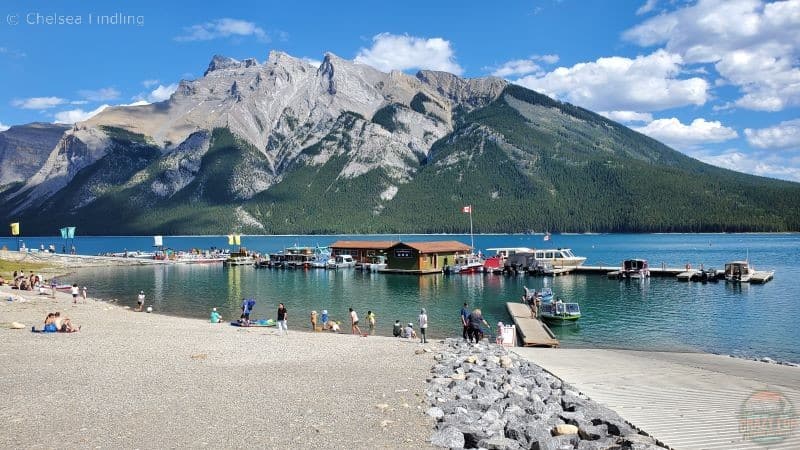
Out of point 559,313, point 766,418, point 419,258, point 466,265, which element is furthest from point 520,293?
point 766,418

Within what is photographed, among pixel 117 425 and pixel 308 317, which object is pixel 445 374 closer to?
pixel 117 425

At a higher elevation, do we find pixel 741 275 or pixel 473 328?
pixel 473 328

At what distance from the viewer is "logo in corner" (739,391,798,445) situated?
1340 centimetres

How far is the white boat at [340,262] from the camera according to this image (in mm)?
100562

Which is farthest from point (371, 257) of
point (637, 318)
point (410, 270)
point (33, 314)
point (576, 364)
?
point (576, 364)

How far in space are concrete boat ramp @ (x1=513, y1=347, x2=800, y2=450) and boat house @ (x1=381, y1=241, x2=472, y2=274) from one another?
60.9 meters

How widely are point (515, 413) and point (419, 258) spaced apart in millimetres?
73031

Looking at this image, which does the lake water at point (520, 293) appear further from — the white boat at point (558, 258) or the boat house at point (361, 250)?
the boat house at point (361, 250)

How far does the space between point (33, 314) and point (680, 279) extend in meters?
71.5

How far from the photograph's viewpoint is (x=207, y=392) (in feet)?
56.9

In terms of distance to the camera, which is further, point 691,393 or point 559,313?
point 559,313

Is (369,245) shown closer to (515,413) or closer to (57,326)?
(57,326)

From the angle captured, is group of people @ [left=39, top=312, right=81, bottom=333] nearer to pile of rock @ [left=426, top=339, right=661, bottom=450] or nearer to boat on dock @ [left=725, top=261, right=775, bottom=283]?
pile of rock @ [left=426, top=339, right=661, bottom=450]

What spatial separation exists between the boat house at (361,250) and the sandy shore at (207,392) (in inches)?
2851
